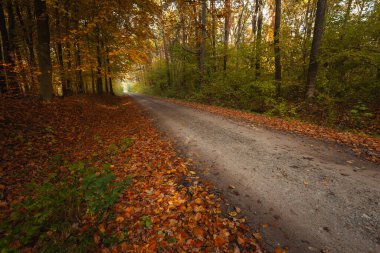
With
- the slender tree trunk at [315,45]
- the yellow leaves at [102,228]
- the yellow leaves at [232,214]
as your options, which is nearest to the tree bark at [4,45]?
the yellow leaves at [102,228]

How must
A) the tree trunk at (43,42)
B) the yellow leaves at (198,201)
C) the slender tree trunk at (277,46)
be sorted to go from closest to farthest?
the yellow leaves at (198,201) < the tree trunk at (43,42) < the slender tree trunk at (277,46)

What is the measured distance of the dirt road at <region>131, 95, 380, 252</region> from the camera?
8.18 ft

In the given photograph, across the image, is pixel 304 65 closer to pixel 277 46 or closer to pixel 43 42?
Result: pixel 277 46

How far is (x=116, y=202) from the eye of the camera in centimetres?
343

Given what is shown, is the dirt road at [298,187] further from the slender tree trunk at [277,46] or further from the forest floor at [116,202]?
the slender tree trunk at [277,46]

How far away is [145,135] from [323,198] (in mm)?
6085

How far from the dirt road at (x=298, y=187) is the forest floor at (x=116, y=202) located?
1.20ft

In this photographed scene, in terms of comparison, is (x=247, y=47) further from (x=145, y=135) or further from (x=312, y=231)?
(x=312, y=231)

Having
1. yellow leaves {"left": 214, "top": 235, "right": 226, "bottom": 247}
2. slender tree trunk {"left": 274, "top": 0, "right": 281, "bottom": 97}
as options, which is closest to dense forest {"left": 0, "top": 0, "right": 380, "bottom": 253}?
yellow leaves {"left": 214, "top": 235, "right": 226, "bottom": 247}

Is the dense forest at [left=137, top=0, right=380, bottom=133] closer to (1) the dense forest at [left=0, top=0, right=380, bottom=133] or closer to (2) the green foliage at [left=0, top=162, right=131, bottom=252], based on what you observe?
(1) the dense forest at [left=0, top=0, right=380, bottom=133]

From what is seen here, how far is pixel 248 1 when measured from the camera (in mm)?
18984

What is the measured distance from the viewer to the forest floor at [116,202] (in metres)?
2.62

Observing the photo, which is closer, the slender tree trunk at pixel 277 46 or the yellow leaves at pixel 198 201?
the yellow leaves at pixel 198 201

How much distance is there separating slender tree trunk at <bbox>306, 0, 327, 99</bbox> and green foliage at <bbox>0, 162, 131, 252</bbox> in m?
11.0
